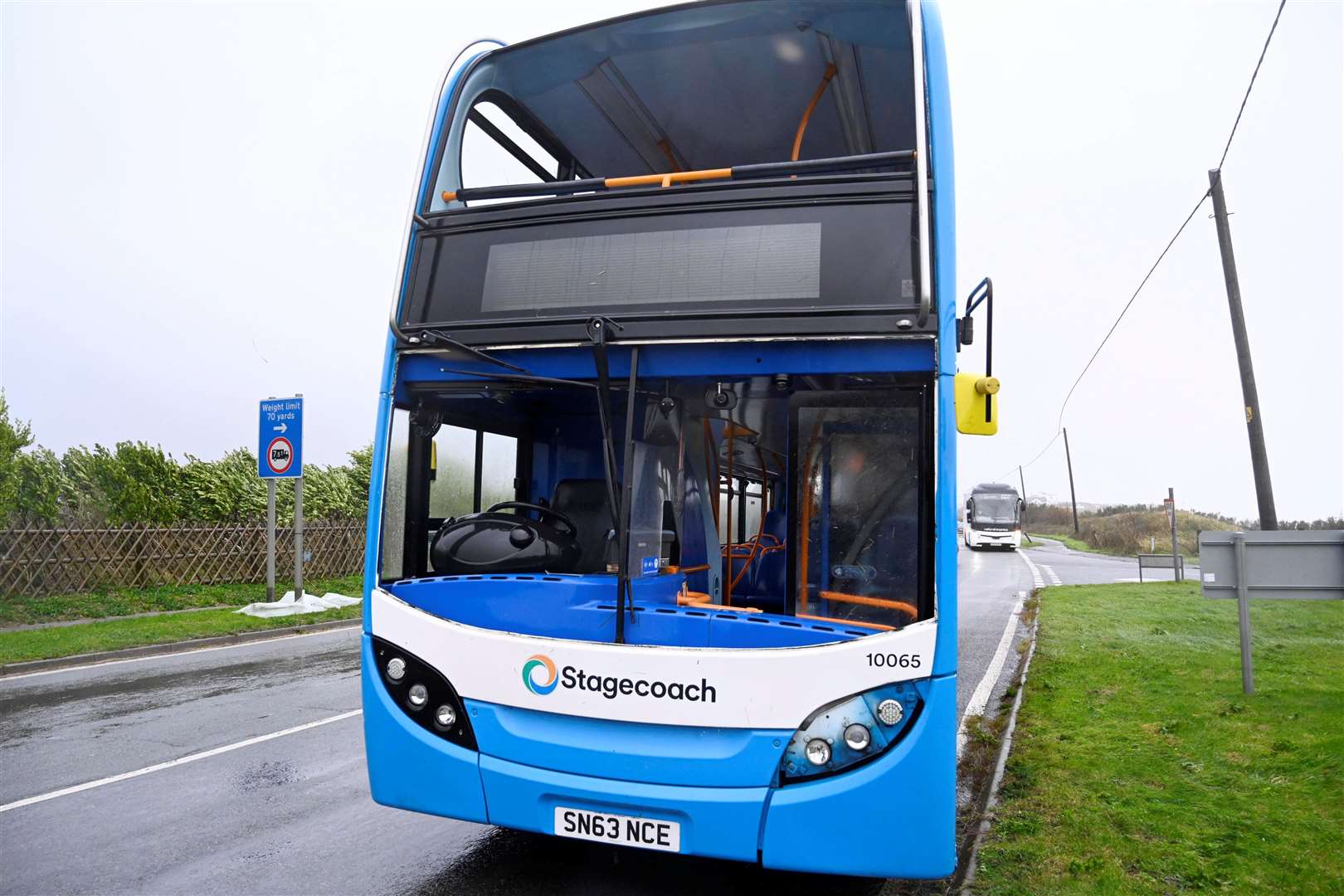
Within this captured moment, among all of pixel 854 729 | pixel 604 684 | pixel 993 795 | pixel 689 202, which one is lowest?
pixel 993 795

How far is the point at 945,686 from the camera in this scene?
3355 mm

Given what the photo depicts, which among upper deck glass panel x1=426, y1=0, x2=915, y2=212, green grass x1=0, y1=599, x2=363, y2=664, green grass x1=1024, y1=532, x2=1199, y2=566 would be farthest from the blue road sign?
green grass x1=1024, y1=532, x2=1199, y2=566

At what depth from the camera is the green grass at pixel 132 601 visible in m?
14.9

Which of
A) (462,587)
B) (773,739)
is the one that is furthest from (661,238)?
(773,739)

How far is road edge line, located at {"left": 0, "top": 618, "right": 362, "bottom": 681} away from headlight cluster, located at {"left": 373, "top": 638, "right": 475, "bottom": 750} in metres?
8.88

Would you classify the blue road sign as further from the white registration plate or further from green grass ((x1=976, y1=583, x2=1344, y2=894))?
the white registration plate

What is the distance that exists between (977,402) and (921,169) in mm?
950

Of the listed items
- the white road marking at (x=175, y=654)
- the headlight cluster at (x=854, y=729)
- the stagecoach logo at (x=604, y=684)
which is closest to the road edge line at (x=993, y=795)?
the headlight cluster at (x=854, y=729)

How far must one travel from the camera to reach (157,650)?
1212 centimetres

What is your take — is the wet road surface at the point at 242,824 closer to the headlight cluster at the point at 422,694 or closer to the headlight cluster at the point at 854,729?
the headlight cluster at the point at 422,694

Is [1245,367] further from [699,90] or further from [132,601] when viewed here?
[132,601]

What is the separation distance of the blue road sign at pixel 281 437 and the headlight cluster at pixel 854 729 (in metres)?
14.3

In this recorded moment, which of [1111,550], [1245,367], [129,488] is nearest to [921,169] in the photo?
[1245,367]

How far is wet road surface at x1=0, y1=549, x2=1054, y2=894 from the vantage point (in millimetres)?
4191
